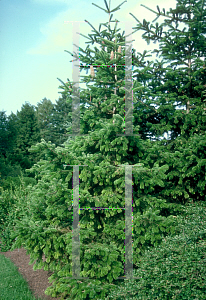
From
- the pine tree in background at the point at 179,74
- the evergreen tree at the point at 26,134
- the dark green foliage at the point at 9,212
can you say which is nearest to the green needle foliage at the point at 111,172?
the pine tree in background at the point at 179,74

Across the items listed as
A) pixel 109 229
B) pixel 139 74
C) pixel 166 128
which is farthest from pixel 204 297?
pixel 139 74

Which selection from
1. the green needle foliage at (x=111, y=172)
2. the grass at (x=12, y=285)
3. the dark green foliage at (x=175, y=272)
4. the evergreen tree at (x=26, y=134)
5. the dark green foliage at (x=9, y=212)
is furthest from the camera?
the evergreen tree at (x=26, y=134)

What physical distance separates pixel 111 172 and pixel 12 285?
291cm

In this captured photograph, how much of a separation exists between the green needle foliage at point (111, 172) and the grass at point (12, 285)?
0.56 metres

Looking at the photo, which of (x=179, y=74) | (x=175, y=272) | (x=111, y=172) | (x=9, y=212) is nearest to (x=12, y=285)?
(x=111, y=172)

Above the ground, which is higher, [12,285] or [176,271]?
[176,271]

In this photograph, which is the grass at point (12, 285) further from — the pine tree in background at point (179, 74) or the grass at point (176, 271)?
the pine tree in background at point (179, 74)

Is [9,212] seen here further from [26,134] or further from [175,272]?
[26,134]

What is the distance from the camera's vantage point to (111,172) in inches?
147

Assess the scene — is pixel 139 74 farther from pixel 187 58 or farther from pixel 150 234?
pixel 150 234

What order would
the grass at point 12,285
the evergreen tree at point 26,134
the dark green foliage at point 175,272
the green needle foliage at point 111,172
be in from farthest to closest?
the evergreen tree at point 26,134, the grass at point 12,285, the green needle foliage at point 111,172, the dark green foliage at point 175,272

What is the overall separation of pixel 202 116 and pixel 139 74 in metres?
1.40

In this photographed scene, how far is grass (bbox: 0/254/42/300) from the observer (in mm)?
4034

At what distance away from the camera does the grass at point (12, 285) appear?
4034mm
